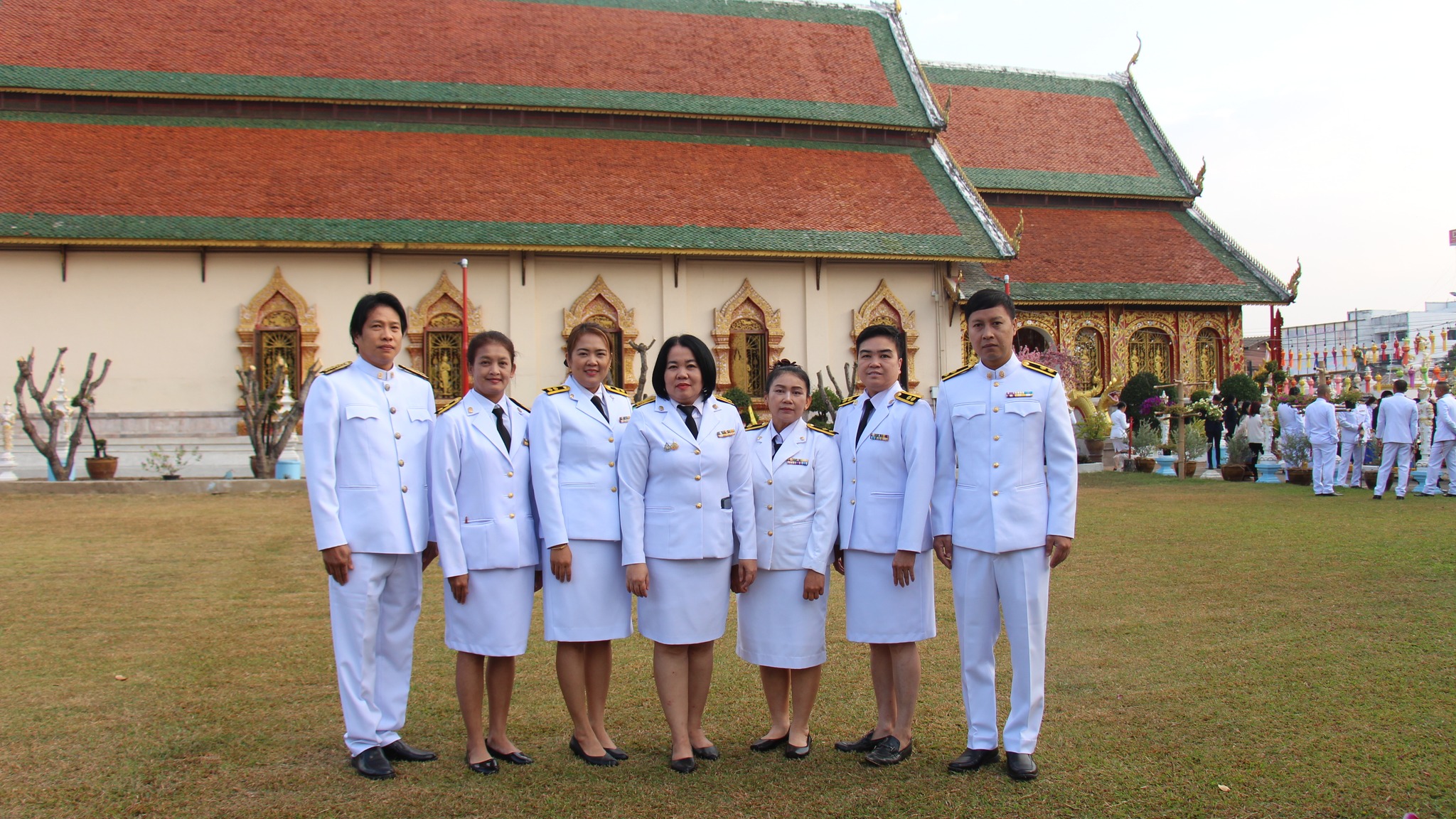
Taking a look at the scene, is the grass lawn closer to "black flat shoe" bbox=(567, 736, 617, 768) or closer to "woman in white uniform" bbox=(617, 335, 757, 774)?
"black flat shoe" bbox=(567, 736, 617, 768)

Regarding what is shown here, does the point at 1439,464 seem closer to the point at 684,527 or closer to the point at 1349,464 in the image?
the point at 1349,464

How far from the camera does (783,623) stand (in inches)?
169

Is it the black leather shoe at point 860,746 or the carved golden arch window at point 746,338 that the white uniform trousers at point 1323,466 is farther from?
the black leather shoe at point 860,746

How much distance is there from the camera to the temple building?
25.2 metres

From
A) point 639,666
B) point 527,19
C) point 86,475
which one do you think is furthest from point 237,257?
point 639,666

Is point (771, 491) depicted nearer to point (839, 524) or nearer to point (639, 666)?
point (839, 524)

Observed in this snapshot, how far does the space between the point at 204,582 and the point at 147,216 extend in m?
14.0

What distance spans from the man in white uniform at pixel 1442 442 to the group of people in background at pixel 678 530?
457 inches

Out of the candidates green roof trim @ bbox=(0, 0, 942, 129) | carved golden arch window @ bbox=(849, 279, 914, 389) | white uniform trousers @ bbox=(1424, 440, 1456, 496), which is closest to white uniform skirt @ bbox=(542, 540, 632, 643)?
white uniform trousers @ bbox=(1424, 440, 1456, 496)

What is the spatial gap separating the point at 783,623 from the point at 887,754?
0.64 m

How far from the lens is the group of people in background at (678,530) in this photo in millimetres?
4086

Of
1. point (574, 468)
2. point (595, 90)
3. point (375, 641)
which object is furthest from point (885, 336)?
point (595, 90)

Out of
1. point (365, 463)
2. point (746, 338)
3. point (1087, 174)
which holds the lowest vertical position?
point (365, 463)

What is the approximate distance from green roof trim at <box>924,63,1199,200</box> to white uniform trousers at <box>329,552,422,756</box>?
24.1 meters
